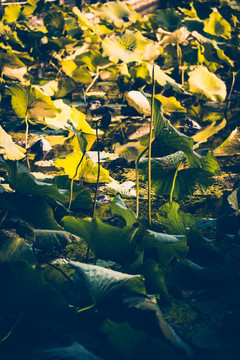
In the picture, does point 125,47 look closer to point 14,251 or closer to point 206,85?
point 206,85

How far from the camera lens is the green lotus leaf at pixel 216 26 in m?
2.73

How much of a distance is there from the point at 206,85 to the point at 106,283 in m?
1.55

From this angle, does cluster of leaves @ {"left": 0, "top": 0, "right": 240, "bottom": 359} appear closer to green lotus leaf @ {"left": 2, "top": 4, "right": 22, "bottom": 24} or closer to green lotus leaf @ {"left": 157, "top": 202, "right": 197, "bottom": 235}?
green lotus leaf @ {"left": 157, "top": 202, "right": 197, "bottom": 235}

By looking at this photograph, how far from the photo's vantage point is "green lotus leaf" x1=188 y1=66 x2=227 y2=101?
2049 millimetres

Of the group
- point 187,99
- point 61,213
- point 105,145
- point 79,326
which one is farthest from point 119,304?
point 187,99

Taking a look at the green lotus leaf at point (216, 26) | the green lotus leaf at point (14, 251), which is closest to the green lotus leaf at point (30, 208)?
the green lotus leaf at point (14, 251)

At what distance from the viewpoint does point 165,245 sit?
85 centimetres

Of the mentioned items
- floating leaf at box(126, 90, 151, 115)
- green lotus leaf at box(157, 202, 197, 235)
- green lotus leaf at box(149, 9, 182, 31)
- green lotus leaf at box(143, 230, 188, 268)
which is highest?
green lotus leaf at box(143, 230, 188, 268)

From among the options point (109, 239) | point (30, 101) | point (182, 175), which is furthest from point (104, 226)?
point (30, 101)

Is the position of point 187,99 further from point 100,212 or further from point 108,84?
point 100,212

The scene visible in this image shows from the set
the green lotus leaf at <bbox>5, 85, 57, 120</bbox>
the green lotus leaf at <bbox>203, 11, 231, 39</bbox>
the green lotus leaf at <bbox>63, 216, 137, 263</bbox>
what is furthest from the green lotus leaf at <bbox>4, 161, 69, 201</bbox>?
the green lotus leaf at <bbox>203, 11, 231, 39</bbox>

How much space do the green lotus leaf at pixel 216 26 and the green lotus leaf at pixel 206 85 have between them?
0.73m

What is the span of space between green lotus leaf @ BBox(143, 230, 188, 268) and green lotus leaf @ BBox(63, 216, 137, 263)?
0.04 meters

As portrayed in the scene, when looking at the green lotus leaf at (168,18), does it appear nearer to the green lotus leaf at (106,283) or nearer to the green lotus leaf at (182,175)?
the green lotus leaf at (182,175)
